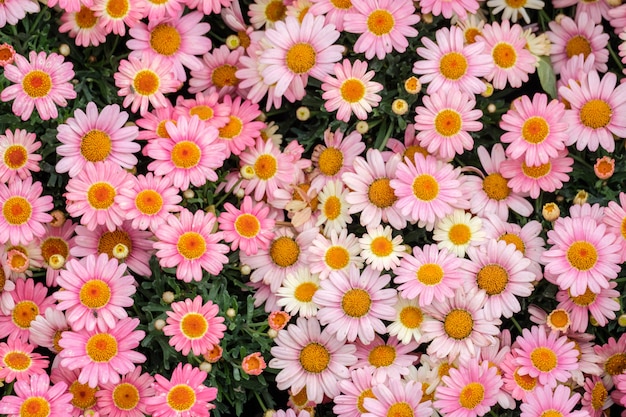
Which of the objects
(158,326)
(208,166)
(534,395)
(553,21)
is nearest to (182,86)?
(208,166)

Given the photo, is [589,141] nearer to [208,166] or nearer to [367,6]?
[367,6]

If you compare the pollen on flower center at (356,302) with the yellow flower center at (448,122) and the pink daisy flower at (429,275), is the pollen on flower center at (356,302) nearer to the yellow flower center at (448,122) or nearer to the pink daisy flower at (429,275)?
the pink daisy flower at (429,275)

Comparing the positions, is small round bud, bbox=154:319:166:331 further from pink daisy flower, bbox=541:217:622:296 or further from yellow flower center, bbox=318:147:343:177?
pink daisy flower, bbox=541:217:622:296

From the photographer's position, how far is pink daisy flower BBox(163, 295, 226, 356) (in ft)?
9.32

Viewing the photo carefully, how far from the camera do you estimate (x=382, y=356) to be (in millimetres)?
3039

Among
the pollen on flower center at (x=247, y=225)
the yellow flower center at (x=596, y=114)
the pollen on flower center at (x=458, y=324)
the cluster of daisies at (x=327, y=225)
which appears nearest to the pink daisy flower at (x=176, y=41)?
the cluster of daisies at (x=327, y=225)

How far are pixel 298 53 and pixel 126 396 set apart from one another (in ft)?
4.33

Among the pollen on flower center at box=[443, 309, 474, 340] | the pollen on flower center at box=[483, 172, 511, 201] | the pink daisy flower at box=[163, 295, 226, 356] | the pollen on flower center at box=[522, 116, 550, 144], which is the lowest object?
the pink daisy flower at box=[163, 295, 226, 356]

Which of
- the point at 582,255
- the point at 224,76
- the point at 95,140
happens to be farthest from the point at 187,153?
the point at 582,255

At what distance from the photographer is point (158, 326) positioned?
2.88 m

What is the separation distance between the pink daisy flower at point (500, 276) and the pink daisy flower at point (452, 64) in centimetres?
56

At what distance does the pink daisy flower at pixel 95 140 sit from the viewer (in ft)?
9.89

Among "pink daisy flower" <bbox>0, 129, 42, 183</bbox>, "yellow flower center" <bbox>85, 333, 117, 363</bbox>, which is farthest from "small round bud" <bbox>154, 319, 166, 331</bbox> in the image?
"pink daisy flower" <bbox>0, 129, 42, 183</bbox>

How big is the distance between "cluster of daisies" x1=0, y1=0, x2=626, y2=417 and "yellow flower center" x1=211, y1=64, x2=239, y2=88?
10 centimetres
